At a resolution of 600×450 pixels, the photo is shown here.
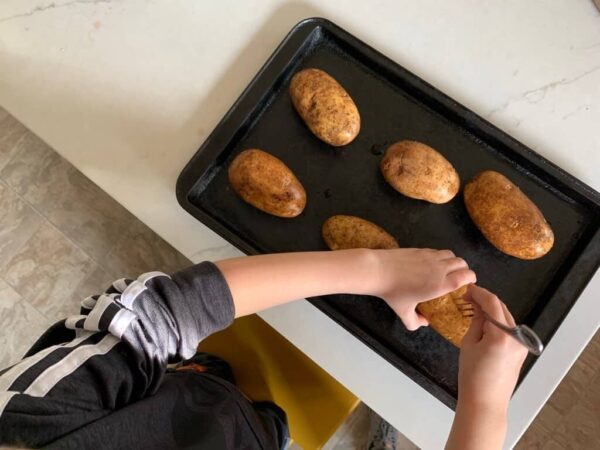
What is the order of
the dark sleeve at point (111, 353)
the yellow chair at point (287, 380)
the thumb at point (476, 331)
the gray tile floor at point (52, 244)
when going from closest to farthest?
the dark sleeve at point (111, 353) < the thumb at point (476, 331) < the yellow chair at point (287, 380) < the gray tile floor at point (52, 244)

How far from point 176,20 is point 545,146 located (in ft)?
2.16

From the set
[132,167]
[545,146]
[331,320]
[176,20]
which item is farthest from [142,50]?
[545,146]

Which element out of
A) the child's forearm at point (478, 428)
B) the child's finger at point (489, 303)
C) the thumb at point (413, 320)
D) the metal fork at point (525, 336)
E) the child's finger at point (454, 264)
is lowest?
the child's forearm at point (478, 428)

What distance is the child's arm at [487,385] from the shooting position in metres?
0.63

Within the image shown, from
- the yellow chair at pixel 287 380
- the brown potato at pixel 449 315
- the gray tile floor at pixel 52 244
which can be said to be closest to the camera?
the brown potato at pixel 449 315

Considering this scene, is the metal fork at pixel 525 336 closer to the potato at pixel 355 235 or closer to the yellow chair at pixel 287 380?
the potato at pixel 355 235

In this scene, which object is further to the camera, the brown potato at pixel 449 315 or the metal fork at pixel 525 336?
the brown potato at pixel 449 315

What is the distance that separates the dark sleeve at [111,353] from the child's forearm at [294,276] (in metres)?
0.03

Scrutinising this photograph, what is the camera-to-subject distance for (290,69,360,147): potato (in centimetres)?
85

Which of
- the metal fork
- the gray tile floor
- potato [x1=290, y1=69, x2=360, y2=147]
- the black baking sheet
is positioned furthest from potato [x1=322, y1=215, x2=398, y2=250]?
the gray tile floor

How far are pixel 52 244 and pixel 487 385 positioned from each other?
123 cm

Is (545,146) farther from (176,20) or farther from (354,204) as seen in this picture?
(176,20)

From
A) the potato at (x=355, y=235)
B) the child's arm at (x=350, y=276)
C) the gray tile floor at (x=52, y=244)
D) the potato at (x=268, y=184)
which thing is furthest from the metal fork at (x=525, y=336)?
the gray tile floor at (x=52, y=244)

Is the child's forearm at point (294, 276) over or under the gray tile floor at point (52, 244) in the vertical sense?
over
